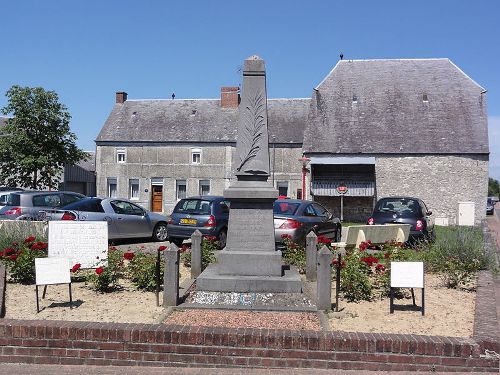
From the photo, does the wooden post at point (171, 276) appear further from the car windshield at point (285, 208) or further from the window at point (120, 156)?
the window at point (120, 156)

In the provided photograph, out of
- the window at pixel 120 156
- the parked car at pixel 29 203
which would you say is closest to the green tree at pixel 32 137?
the window at pixel 120 156

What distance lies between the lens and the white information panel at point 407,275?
669 centimetres

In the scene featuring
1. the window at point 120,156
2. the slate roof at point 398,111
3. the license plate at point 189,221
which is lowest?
the license plate at point 189,221

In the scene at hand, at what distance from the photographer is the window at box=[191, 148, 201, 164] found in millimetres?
38656

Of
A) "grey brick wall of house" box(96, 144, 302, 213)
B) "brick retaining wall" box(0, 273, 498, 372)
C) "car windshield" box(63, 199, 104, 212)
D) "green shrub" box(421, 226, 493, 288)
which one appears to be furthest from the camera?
"grey brick wall of house" box(96, 144, 302, 213)

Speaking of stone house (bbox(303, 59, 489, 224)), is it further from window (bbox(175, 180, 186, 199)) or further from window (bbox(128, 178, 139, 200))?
window (bbox(128, 178, 139, 200))

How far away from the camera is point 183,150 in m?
38.8

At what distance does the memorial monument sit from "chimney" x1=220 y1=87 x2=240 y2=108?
31901mm

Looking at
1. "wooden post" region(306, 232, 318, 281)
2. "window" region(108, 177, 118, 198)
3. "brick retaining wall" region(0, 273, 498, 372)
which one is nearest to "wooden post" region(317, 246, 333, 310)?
"brick retaining wall" region(0, 273, 498, 372)

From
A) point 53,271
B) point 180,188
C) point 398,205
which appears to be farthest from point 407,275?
point 180,188

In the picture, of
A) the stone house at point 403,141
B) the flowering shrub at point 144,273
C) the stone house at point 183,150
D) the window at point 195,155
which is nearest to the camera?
the flowering shrub at point 144,273

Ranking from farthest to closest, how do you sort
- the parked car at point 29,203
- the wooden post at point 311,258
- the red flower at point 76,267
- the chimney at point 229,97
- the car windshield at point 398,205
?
the chimney at point 229,97
the car windshield at point 398,205
the parked car at point 29,203
the wooden post at point 311,258
the red flower at point 76,267

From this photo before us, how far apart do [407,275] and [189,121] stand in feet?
112

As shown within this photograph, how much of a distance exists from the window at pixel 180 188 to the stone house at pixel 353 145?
77 mm
